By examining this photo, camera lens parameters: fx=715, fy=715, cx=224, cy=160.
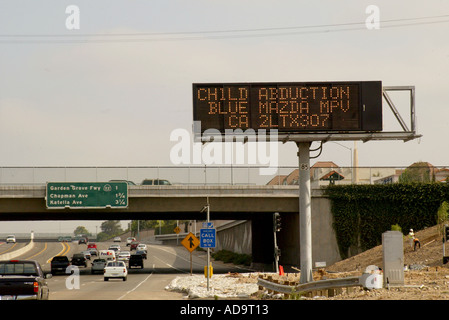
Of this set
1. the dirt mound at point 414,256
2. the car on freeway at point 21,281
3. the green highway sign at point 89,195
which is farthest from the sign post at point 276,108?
the green highway sign at point 89,195

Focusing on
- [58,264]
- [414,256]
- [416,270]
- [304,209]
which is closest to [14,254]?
[58,264]

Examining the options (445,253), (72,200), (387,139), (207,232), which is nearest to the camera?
(387,139)

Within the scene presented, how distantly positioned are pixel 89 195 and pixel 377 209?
22942mm

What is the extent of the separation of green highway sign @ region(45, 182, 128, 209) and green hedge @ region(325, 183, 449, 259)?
16.7m

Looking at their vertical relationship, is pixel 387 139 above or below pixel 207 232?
above

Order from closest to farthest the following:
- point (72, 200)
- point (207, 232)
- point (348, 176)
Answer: point (207, 232)
point (72, 200)
point (348, 176)

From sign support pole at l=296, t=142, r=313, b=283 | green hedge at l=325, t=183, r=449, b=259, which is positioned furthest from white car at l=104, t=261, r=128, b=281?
sign support pole at l=296, t=142, r=313, b=283

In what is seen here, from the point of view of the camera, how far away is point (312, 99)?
2906 cm

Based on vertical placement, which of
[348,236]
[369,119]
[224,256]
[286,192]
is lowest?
[224,256]

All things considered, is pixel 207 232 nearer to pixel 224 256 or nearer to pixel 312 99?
pixel 312 99

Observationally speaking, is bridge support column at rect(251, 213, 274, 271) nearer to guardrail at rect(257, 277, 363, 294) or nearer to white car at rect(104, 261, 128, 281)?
white car at rect(104, 261, 128, 281)
